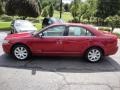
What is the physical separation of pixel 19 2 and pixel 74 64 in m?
24.3

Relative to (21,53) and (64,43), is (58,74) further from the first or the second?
(21,53)

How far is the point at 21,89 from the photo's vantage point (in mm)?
6812

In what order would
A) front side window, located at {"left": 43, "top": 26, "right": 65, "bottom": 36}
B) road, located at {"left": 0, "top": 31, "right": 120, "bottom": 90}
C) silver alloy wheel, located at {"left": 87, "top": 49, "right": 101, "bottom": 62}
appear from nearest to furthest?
road, located at {"left": 0, "top": 31, "right": 120, "bottom": 90}
front side window, located at {"left": 43, "top": 26, "right": 65, "bottom": 36}
silver alloy wheel, located at {"left": 87, "top": 49, "right": 101, "bottom": 62}

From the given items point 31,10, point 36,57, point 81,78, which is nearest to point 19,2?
point 31,10

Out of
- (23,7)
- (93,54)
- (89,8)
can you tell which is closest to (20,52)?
(93,54)

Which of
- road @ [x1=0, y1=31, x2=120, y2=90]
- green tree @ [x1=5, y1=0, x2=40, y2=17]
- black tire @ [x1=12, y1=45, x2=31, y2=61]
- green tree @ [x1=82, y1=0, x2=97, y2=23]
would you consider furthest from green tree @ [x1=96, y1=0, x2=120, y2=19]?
black tire @ [x1=12, y1=45, x2=31, y2=61]

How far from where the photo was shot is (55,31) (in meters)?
10.1

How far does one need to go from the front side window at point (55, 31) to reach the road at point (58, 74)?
1015 mm

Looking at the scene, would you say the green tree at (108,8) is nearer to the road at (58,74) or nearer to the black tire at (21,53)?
the road at (58,74)

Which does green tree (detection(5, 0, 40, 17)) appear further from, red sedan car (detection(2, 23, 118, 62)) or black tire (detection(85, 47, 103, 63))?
black tire (detection(85, 47, 103, 63))

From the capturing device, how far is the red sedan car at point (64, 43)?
9977mm

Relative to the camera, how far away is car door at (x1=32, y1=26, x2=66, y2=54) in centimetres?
995

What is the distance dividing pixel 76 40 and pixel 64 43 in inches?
18.0

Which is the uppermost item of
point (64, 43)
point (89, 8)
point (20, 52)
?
point (89, 8)
